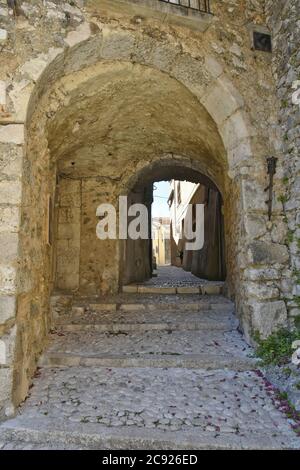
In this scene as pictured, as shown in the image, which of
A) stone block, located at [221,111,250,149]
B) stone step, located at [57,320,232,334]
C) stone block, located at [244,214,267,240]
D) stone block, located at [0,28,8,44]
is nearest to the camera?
stone block, located at [0,28,8,44]

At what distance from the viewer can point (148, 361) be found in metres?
2.92

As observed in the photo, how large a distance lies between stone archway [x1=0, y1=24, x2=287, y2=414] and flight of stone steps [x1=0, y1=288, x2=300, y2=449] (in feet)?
0.87

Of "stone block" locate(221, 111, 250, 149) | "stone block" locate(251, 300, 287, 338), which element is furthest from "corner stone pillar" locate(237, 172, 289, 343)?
"stone block" locate(221, 111, 250, 149)

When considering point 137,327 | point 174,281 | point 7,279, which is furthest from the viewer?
point 174,281

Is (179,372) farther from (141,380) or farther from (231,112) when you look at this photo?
(231,112)

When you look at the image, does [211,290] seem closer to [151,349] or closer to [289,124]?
[151,349]

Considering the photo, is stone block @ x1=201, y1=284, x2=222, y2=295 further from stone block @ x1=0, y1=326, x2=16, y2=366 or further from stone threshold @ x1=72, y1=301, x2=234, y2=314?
stone block @ x1=0, y1=326, x2=16, y2=366

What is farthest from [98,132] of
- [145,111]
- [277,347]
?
[277,347]

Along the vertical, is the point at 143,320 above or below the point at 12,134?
below

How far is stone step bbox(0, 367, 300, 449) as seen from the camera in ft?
6.21

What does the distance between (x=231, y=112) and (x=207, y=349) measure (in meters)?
2.44

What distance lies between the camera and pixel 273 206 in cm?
314

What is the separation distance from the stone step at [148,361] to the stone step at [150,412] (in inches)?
3.3

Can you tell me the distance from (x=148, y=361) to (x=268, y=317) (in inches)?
47.4
